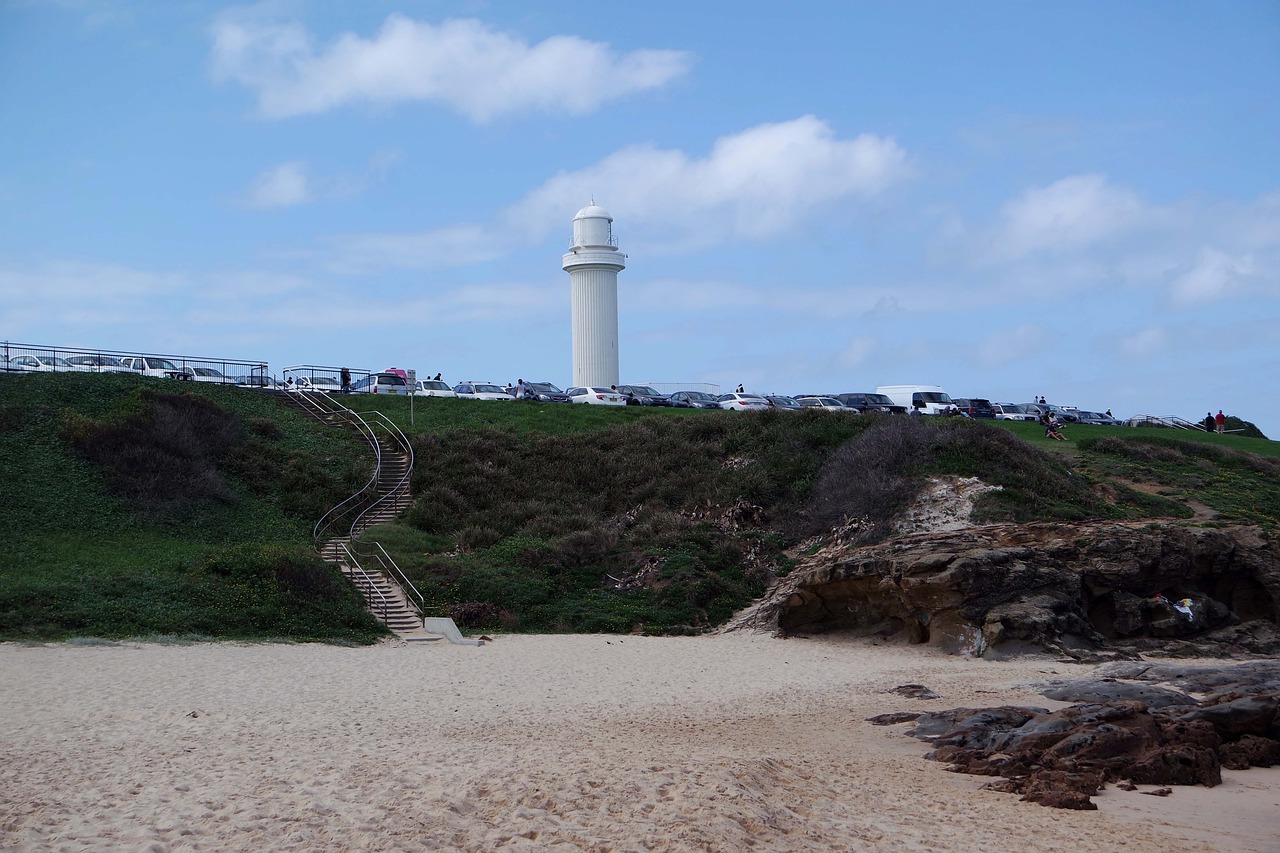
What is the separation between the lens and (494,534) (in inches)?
1219

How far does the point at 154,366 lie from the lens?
45.1 metres

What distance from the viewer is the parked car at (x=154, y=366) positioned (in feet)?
145

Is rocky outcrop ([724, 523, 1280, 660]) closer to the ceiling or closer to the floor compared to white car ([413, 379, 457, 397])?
closer to the floor

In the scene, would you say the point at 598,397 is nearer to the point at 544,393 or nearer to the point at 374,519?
the point at 544,393

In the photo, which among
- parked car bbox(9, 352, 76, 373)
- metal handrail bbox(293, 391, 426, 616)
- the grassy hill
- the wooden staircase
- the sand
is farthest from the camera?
parked car bbox(9, 352, 76, 373)

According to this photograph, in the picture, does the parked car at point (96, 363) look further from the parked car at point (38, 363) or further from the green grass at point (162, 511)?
the green grass at point (162, 511)

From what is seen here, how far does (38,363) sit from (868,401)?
123ft

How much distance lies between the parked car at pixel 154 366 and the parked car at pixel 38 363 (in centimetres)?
307

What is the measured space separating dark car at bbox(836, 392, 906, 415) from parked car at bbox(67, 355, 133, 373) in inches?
1314

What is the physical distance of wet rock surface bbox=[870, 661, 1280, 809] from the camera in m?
12.3

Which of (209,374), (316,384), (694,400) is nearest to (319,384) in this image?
(316,384)

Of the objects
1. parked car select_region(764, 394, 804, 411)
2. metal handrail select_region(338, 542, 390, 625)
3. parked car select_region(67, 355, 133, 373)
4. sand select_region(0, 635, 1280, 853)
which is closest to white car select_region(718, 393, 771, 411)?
parked car select_region(764, 394, 804, 411)

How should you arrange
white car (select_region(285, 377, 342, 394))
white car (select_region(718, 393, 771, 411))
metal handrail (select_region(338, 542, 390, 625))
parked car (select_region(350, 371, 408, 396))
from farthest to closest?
white car (select_region(718, 393, 771, 411)) → parked car (select_region(350, 371, 408, 396)) → white car (select_region(285, 377, 342, 394)) → metal handrail (select_region(338, 542, 390, 625))

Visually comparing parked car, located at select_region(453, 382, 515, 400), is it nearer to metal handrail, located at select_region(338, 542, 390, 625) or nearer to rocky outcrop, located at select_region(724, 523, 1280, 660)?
metal handrail, located at select_region(338, 542, 390, 625)
